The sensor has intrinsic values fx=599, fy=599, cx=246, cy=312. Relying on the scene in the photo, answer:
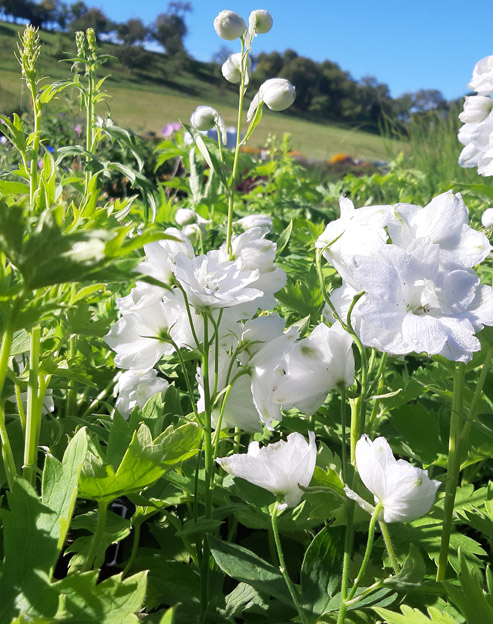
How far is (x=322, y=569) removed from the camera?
2.22 feet

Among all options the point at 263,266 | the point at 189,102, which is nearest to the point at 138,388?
the point at 263,266

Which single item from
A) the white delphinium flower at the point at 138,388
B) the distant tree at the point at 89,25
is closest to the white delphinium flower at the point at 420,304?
the white delphinium flower at the point at 138,388

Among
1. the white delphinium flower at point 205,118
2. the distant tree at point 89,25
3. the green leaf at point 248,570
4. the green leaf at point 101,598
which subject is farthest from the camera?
the distant tree at point 89,25

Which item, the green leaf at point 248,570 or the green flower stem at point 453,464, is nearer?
the green leaf at point 248,570

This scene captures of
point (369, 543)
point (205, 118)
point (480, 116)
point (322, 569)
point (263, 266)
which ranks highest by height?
point (480, 116)

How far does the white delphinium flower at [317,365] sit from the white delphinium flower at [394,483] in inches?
3.5

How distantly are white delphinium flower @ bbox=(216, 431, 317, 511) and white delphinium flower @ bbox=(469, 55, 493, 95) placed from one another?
1070 mm

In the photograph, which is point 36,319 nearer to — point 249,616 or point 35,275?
point 35,275

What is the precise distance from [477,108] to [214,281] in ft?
3.28

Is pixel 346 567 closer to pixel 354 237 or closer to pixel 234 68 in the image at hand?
pixel 354 237

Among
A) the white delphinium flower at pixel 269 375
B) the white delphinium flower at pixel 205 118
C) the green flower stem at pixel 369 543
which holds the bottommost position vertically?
the green flower stem at pixel 369 543

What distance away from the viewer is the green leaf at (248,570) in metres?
0.64

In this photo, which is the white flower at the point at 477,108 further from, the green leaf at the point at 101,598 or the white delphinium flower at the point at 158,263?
the green leaf at the point at 101,598

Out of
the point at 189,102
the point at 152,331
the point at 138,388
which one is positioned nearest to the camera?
the point at 152,331
